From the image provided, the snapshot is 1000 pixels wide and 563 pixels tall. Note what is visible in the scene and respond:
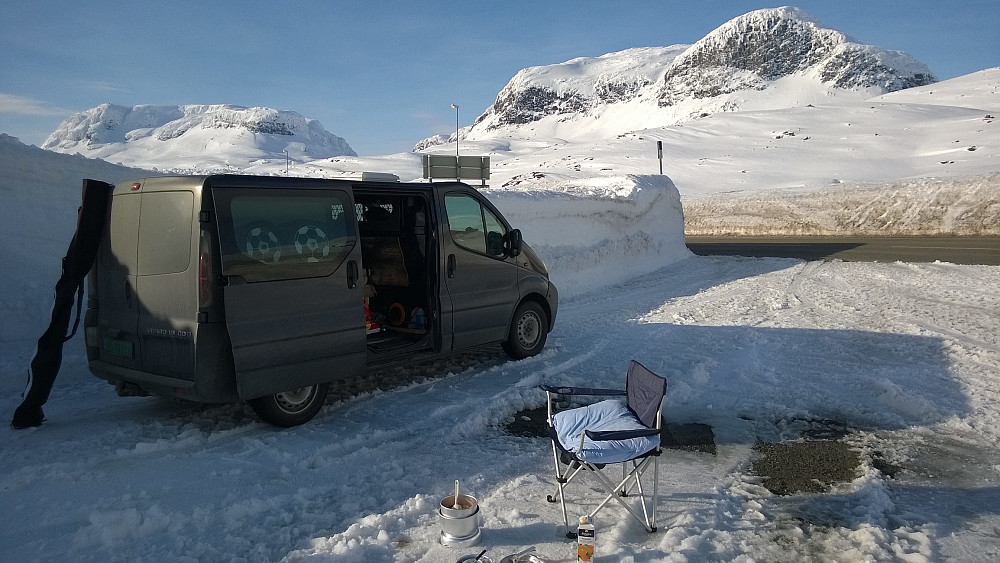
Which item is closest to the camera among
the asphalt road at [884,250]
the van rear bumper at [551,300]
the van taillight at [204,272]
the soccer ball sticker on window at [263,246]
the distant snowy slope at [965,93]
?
the van taillight at [204,272]

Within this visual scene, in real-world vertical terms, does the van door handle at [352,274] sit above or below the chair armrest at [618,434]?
above

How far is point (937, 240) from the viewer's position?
73.3 feet

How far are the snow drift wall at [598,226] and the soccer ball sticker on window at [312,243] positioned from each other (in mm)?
7668

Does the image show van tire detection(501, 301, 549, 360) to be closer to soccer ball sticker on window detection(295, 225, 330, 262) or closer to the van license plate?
soccer ball sticker on window detection(295, 225, 330, 262)

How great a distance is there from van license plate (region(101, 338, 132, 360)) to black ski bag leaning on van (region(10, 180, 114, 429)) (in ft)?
0.95

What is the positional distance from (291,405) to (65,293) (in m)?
2.07

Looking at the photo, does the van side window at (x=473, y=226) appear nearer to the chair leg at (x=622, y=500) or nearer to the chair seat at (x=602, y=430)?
the chair seat at (x=602, y=430)

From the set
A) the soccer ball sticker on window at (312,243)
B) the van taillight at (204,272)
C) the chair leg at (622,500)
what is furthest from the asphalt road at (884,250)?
the van taillight at (204,272)

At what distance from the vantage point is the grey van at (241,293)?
5105 millimetres

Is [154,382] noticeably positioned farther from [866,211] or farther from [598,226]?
[866,211]

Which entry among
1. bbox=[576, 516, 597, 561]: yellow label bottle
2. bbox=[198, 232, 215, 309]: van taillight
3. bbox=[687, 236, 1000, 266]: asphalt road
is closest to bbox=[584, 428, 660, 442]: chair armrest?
bbox=[576, 516, 597, 561]: yellow label bottle

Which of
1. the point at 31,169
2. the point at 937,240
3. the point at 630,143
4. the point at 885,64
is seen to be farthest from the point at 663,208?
the point at 885,64

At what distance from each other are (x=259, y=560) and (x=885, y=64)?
21182 cm

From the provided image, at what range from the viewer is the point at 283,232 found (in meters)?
5.51
